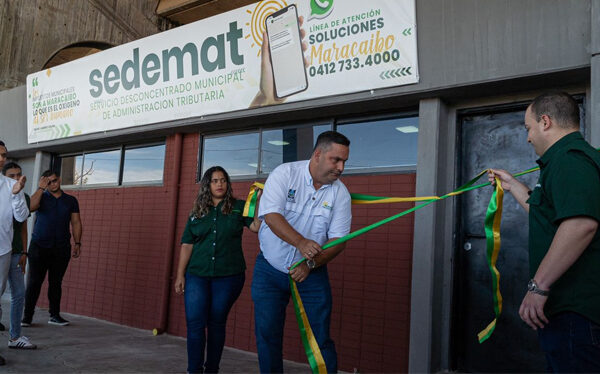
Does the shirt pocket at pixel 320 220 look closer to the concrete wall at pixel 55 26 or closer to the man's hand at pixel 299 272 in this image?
the man's hand at pixel 299 272

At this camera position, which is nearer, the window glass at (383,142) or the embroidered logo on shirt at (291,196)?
the embroidered logo on shirt at (291,196)

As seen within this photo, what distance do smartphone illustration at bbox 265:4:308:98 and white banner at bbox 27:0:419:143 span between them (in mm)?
11

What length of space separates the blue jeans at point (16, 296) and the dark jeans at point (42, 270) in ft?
4.47

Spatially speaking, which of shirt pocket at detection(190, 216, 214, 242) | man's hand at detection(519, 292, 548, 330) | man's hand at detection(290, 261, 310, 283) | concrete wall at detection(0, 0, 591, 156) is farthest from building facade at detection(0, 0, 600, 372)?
man's hand at detection(519, 292, 548, 330)

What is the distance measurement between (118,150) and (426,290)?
5861 mm

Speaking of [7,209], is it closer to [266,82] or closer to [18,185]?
[18,185]

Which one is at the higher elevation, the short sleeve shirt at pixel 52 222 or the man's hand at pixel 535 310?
the short sleeve shirt at pixel 52 222

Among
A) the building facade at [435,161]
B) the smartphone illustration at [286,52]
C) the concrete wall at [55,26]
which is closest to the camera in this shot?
the building facade at [435,161]

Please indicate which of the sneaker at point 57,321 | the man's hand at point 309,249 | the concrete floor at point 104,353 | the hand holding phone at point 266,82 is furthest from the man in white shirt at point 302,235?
the sneaker at point 57,321

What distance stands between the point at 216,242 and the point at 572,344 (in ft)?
9.45

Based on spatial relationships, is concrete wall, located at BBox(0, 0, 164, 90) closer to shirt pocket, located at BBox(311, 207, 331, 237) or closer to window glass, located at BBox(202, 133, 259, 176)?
window glass, located at BBox(202, 133, 259, 176)

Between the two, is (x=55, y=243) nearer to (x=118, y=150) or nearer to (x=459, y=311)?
(x=118, y=150)

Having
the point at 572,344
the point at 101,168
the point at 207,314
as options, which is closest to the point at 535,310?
the point at 572,344

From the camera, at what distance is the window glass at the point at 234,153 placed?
21.3 ft
